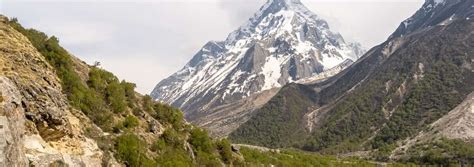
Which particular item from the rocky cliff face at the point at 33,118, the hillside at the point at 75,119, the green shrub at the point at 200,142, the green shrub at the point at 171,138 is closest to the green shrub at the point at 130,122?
the hillside at the point at 75,119

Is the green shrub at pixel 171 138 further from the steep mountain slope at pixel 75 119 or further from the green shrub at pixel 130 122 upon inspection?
the green shrub at pixel 130 122

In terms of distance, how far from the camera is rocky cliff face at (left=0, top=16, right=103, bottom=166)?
26.5 m

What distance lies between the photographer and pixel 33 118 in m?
32.1

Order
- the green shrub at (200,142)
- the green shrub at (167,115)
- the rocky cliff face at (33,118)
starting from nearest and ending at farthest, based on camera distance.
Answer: the rocky cliff face at (33,118) → the green shrub at (167,115) → the green shrub at (200,142)

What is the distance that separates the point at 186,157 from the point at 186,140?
7.64 metres

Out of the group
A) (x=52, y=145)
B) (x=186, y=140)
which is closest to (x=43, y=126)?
(x=52, y=145)

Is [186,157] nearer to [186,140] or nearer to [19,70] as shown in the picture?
[186,140]

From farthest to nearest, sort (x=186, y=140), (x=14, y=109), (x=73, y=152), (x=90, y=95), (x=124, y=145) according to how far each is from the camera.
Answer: (x=186, y=140) → (x=90, y=95) → (x=124, y=145) → (x=73, y=152) → (x=14, y=109)

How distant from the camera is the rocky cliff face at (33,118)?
26516 millimetres

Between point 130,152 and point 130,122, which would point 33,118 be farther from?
point 130,122

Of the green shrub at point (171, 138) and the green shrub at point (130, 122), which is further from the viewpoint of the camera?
the green shrub at point (171, 138)

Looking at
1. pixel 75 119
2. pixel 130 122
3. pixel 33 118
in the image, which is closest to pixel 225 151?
pixel 130 122

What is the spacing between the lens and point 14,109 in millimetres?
28562

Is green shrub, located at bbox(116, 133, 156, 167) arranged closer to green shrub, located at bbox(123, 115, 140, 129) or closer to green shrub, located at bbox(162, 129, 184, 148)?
green shrub, located at bbox(123, 115, 140, 129)
